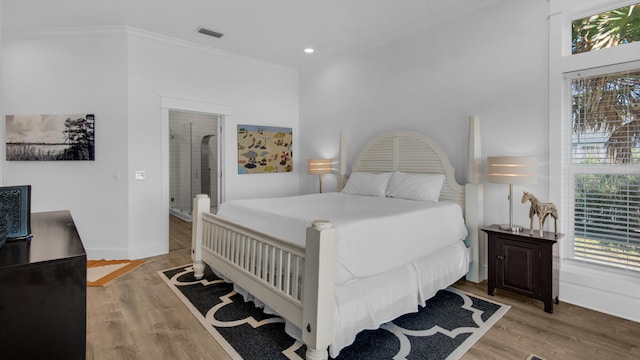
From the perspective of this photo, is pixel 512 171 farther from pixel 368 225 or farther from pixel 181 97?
pixel 181 97

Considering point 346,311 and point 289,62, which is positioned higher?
point 289,62

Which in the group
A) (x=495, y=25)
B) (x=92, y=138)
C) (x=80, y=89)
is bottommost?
(x=92, y=138)

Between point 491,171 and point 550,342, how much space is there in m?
1.40

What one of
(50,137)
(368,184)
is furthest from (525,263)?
(50,137)

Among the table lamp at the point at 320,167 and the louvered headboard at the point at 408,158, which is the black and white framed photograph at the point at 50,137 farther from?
the louvered headboard at the point at 408,158

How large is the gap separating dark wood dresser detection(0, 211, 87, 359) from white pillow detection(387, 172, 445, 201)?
2.98 metres

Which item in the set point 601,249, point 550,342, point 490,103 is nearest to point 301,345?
point 550,342

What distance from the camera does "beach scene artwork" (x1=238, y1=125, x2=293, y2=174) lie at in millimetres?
4977

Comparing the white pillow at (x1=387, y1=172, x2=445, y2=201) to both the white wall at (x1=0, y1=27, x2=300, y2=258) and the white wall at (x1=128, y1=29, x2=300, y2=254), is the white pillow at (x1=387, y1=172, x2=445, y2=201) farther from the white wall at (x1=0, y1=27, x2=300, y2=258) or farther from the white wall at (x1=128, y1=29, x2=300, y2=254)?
the white wall at (x1=0, y1=27, x2=300, y2=258)

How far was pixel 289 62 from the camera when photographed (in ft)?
17.0

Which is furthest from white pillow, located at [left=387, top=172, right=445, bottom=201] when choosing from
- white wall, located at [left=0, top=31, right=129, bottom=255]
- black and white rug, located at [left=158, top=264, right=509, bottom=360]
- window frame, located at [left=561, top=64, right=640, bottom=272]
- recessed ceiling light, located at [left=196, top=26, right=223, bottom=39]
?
white wall, located at [left=0, top=31, right=129, bottom=255]

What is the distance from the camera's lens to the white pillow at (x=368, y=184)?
3.78 metres

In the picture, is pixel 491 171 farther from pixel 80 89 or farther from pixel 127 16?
pixel 80 89

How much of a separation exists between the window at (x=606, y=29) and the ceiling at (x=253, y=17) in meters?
0.86
